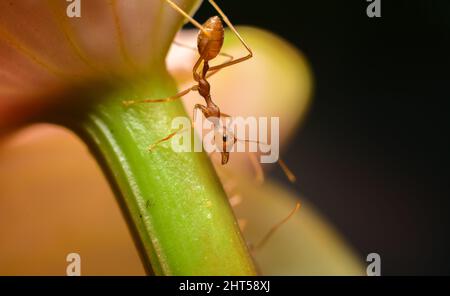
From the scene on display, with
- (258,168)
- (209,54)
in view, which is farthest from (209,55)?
(258,168)

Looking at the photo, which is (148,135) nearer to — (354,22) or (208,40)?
(208,40)

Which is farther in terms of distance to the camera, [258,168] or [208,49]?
[258,168]

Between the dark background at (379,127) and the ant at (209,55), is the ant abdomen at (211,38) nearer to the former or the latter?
the ant at (209,55)

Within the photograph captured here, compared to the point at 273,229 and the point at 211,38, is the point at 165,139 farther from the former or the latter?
the point at 273,229

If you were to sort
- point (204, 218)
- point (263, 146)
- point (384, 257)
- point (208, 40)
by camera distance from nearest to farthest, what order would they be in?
point (204, 218) < point (208, 40) < point (263, 146) < point (384, 257)

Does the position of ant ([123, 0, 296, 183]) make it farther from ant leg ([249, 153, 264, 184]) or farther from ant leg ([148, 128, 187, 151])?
ant leg ([249, 153, 264, 184])
